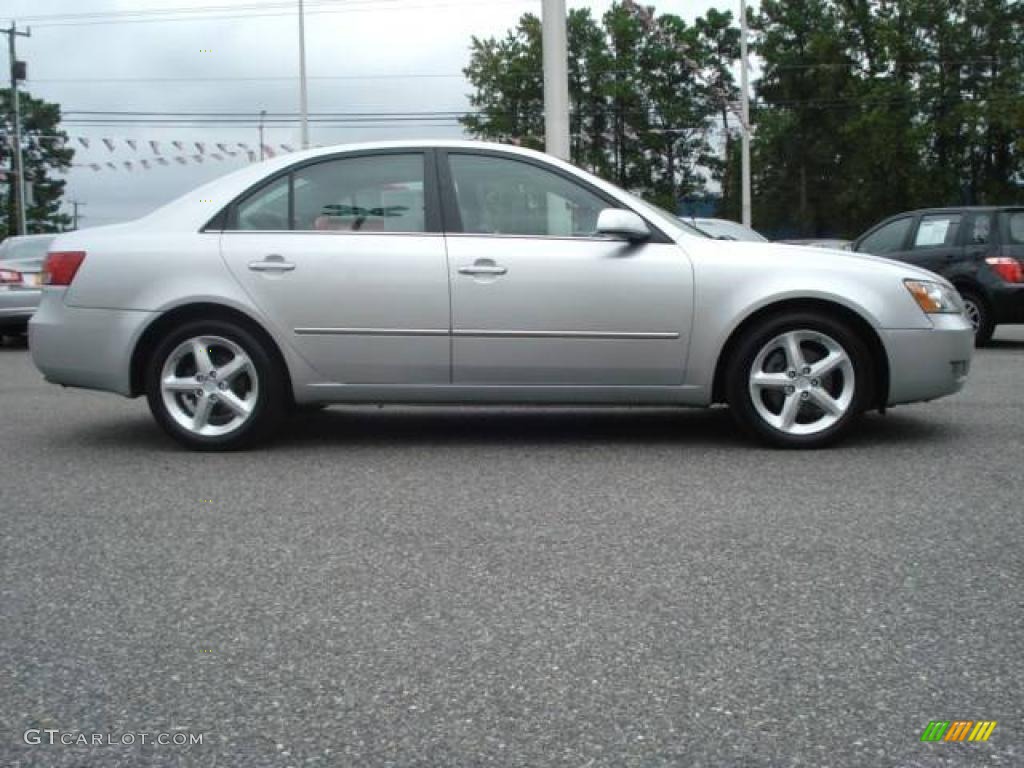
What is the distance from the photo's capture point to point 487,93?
58.1 m

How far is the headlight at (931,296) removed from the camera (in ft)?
19.5

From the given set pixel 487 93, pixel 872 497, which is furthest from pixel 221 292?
pixel 487 93

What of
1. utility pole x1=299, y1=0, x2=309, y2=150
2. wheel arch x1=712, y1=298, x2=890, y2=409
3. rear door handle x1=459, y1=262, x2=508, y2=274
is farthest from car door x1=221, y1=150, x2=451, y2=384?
utility pole x1=299, y1=0, x2=309, y2=150

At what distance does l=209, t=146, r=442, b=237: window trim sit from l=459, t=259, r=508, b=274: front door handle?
29 cm

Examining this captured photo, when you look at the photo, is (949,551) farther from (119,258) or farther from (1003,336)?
(1003,336)

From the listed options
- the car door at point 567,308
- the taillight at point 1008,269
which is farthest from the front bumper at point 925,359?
the taillight at point 1008,269

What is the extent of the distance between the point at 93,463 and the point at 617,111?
2233 inches

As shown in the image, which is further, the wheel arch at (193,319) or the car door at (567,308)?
the wheel arch at (193,319)

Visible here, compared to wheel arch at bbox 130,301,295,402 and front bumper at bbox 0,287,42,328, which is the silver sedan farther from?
front bumper at bbox 0,287,42,328

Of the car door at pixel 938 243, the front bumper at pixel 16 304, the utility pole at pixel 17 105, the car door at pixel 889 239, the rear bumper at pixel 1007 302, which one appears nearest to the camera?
the rear bumper at pixel 1007 302

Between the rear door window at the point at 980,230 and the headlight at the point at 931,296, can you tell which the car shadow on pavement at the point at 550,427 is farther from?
the rear door window at the point at 980,230

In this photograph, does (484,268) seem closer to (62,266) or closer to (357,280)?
(357,280)

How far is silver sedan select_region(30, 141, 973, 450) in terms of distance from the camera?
587 centimetres

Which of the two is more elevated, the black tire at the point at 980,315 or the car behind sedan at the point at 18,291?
the car behind sedan at the point at 18,291
